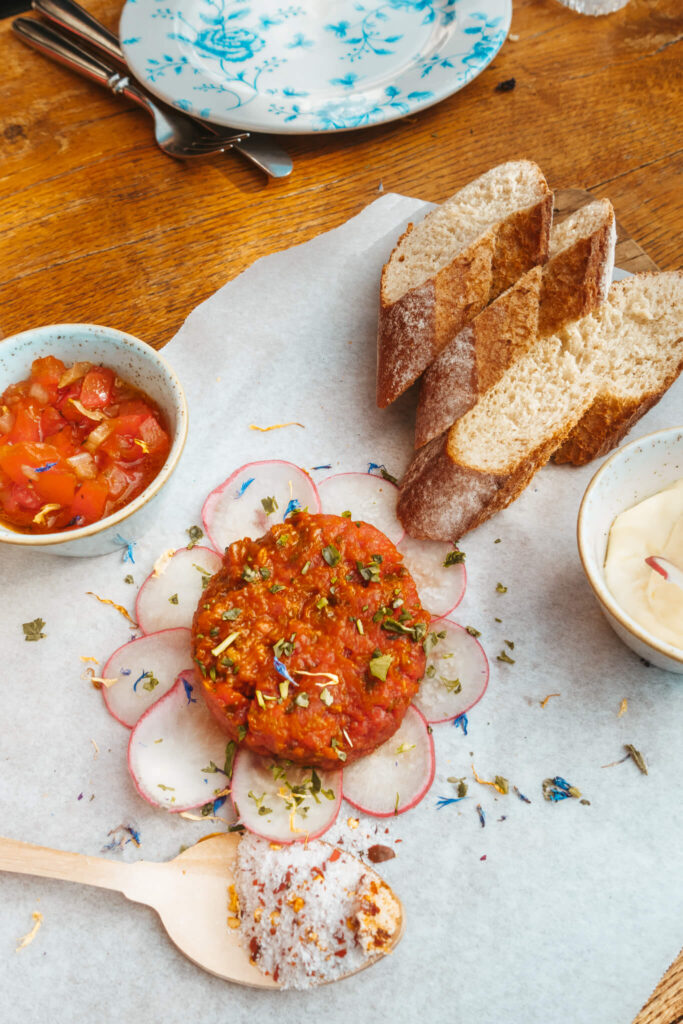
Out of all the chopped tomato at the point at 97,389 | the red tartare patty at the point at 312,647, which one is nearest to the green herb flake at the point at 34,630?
the red tartare patty at the point at 312,647

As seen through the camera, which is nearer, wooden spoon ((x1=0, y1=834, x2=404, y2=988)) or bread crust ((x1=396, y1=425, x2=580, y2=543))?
wooden spoon ((x1=0, y1=834, x2=404, y2=988))

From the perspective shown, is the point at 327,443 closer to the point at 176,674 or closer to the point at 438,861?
the point at 176,674

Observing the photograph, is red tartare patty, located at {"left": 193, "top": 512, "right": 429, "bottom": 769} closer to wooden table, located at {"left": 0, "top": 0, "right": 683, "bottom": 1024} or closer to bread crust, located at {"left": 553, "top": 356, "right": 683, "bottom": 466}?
bread crust, located at {"left": 553, "top": 356, "right": 683, "bottom": 466}

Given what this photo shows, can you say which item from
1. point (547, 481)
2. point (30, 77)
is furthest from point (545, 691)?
point (30, 77)

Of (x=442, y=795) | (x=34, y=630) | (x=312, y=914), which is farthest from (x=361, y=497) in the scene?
(x=312, y=914)

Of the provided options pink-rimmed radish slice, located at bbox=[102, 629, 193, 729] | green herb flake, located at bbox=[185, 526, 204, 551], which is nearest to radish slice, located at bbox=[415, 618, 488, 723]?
pink-rimmed radish slice, located at bbox=[102, 629, 193, 729]

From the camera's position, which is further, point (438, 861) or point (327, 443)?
point (327, 443)

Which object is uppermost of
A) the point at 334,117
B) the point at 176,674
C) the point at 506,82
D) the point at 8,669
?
the point at 506,82
